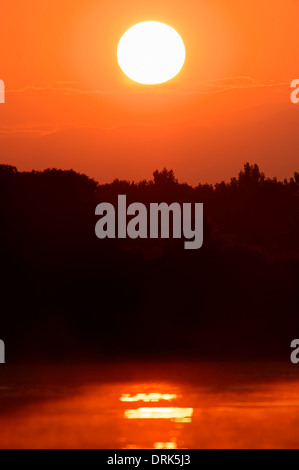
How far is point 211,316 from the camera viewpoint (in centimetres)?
2705

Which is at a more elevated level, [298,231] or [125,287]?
[298,231]

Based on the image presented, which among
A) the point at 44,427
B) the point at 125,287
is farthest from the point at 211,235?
the point at 44,427

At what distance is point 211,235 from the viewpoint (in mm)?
33031

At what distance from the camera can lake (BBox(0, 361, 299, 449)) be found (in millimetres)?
10969

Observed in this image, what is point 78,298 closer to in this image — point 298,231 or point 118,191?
point 298,231

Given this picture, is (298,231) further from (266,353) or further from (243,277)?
(266,353)

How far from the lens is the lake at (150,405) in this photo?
10969 mm

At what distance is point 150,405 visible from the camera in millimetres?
13727

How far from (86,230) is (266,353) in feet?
40.4

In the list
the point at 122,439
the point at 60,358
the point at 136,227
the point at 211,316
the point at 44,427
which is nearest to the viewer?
the point at 122,439

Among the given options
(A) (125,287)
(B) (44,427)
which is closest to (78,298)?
(A) (125,287)

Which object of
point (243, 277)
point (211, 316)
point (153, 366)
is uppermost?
Result: point (243, 277)

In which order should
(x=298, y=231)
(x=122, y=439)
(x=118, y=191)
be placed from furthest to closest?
(x=118, y=191), (x=298, y=231), (x=122, y=439)

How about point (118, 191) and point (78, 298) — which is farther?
point (118, 191)
